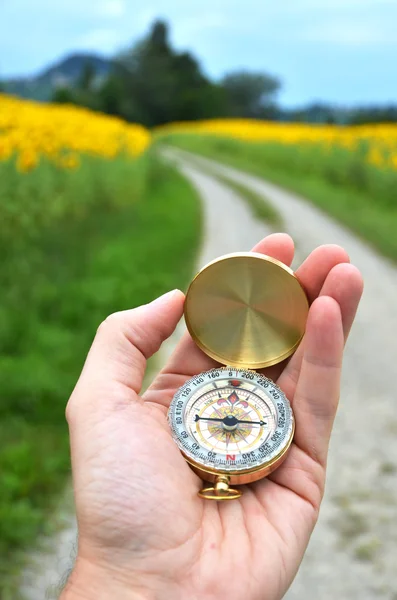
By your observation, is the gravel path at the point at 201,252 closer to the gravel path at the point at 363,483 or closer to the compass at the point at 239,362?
the compass at the point at 239,362

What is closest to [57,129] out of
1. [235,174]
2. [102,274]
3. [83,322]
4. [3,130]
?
[3,130]

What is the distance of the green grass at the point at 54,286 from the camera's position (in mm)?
3281

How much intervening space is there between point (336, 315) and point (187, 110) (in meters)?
49.5

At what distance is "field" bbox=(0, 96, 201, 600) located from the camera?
3338 millimetres

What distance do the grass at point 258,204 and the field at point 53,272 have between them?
4.14ft

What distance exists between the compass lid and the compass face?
0.10m

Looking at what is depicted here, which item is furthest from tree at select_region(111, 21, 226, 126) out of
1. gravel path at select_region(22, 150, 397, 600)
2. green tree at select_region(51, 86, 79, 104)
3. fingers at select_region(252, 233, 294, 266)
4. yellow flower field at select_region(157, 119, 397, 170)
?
fingers at select_region(252, 233, 294, 266)

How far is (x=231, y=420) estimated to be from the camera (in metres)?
2.10

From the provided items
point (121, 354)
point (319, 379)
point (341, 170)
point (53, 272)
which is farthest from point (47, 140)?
point (341, 170)

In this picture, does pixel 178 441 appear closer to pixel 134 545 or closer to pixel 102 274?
pixel 134 545

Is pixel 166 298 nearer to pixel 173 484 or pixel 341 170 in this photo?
pixel 173 484

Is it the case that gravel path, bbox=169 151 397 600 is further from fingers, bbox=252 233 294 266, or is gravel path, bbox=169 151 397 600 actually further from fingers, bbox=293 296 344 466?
fingers, bbox=252 233 294 266

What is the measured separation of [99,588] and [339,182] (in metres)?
15.5

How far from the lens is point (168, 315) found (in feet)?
7.22
